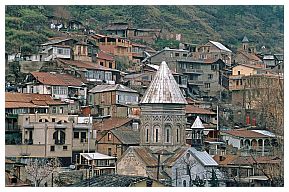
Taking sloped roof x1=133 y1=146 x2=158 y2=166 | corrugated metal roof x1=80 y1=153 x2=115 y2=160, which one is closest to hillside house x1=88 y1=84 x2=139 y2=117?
corrugated metal roof x1=80 y1=153 x2=115 y2=160

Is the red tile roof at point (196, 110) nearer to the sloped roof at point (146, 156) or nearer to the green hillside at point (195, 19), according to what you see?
the sloped roof at point (146, 156)

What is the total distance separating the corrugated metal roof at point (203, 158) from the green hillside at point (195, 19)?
517 inches

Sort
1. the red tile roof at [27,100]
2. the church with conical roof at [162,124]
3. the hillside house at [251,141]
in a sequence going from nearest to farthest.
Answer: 1. the church with conical roof at [162,124]
2. the red tile roof at [27,100]
3. the hillside house at [251,141]

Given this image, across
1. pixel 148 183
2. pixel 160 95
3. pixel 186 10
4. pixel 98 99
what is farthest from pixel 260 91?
pixel 186 10

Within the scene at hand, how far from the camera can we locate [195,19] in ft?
128

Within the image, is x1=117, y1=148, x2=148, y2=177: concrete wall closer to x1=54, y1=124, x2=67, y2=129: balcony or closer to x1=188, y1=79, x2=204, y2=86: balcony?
x1=54, y1=124, x2=67, y2=129: balcony

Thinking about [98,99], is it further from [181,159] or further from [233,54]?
[233,54]

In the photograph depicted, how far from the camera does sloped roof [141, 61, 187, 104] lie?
16.9 meters

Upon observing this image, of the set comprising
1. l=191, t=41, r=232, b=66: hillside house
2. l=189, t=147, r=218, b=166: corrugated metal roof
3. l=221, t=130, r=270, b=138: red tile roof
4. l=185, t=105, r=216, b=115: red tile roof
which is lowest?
l=189, t=147, r=218, b=166: corrugated metal roof

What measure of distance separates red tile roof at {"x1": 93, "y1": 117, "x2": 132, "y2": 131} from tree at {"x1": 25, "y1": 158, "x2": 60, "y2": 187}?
2.05m

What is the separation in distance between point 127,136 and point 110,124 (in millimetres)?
891

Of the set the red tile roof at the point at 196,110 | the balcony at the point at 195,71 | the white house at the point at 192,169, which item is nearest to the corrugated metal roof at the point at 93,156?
the white house at the point at 192,169

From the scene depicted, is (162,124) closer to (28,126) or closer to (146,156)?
(146,156)

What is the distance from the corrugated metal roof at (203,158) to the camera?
1639 centimetres
